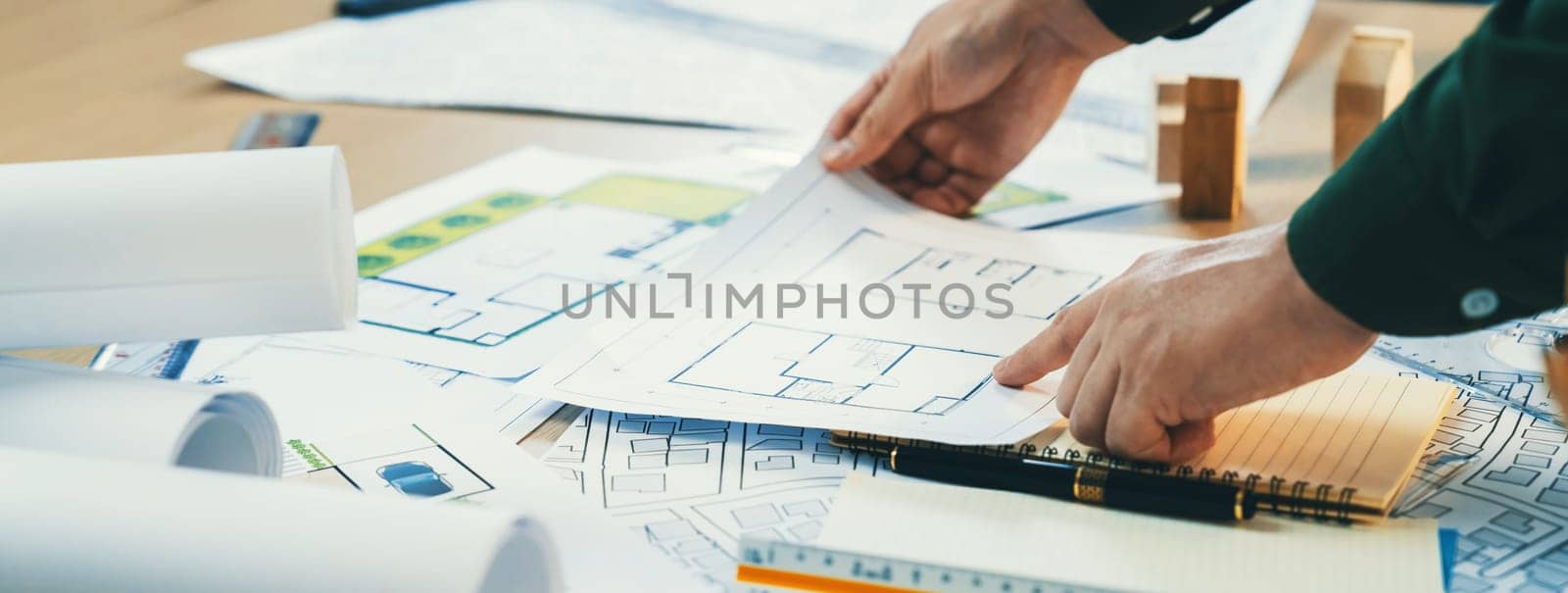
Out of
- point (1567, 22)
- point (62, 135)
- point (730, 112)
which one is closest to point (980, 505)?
point (1567, 22)

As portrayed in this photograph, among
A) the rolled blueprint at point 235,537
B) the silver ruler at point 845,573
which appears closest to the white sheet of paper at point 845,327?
the silver ruler at point 845,573

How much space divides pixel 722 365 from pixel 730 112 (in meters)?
0.52

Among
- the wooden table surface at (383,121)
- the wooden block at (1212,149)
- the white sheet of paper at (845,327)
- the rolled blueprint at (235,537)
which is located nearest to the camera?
the rolled blueprint at (235,537)

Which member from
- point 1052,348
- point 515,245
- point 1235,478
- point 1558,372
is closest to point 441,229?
point 515,245

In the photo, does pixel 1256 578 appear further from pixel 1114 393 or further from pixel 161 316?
pixel 161 316

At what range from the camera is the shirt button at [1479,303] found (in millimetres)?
505

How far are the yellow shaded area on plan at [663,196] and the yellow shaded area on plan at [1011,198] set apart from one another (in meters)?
0.17

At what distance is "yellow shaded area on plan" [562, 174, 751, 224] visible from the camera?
98 cm

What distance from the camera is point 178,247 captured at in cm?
53

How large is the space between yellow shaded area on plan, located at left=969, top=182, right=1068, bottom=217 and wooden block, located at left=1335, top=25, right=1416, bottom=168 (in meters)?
0.21

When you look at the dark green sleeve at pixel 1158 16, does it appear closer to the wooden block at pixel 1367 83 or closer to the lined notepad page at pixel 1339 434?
the wooden block at pixel 1367 83

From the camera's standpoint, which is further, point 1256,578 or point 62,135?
point 62,135

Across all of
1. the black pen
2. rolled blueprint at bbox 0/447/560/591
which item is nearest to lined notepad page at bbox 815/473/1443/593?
the black pen

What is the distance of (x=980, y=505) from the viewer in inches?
22.5
